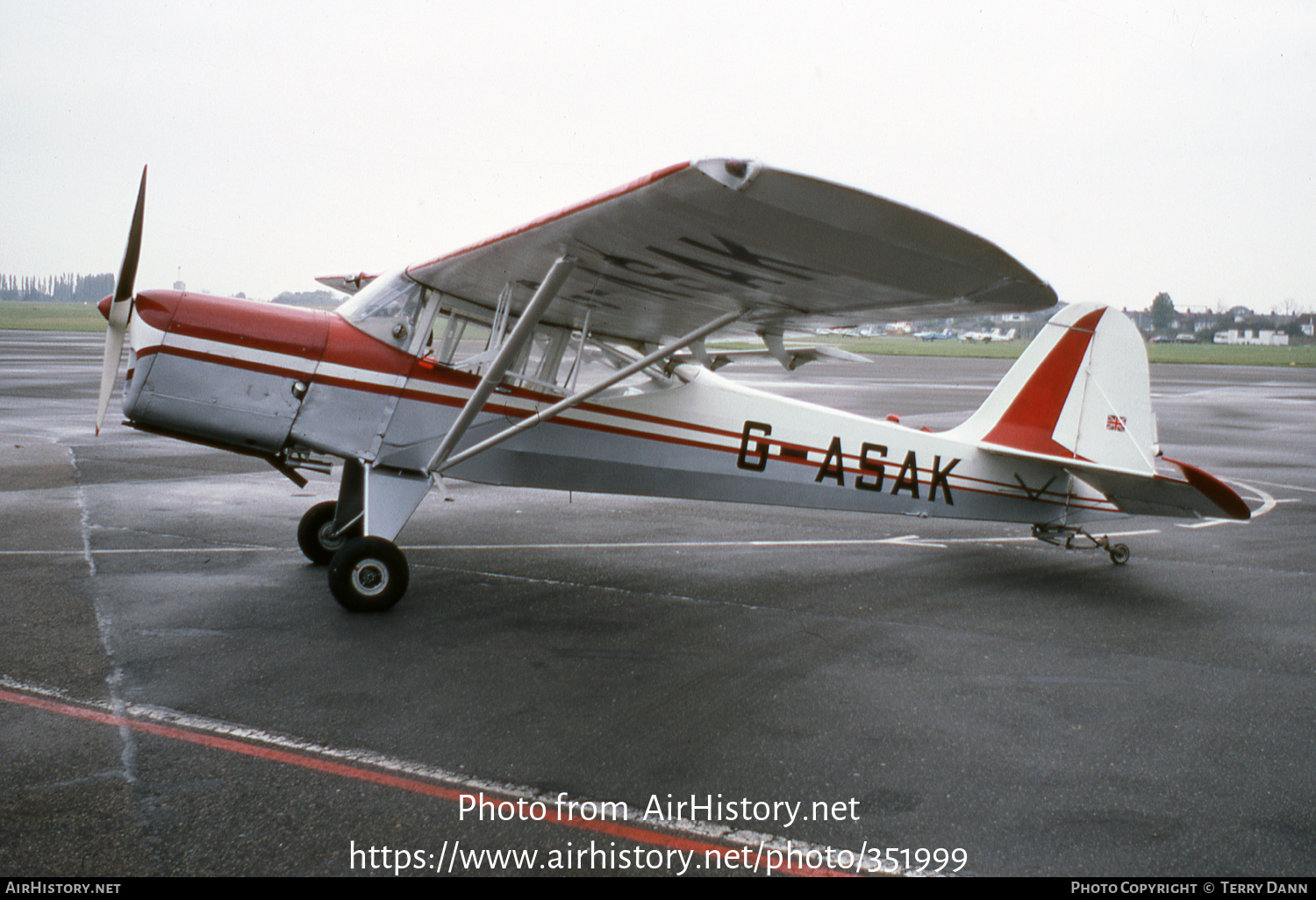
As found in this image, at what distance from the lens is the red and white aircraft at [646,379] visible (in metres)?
4.50

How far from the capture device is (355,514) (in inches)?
265

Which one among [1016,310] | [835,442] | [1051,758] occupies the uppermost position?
[1016,310]

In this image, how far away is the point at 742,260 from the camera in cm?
479

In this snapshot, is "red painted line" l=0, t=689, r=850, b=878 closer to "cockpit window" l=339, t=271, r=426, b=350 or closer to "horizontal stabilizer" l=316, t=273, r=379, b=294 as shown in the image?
"cockpit window" l=339, t=271, r=426, b=350

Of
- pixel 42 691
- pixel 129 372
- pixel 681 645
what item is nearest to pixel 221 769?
pixel 42 691

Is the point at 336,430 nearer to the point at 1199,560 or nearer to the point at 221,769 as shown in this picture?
the point at 221,769

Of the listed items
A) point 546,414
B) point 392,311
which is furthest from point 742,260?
point 392,311

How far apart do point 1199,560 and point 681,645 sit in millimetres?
5268

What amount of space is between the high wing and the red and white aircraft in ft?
0.06

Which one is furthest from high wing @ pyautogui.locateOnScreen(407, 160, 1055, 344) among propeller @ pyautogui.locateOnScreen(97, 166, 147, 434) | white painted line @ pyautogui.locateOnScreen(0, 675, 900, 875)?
white painted line @ pyautogui.locateOnScreen(0, 675, 900, 875)

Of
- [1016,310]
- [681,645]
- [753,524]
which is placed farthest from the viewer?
[753,524]

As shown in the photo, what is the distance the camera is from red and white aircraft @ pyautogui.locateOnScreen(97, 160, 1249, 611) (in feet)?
14.8

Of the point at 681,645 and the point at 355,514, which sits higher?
the point at 355,514

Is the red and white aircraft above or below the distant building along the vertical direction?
below
